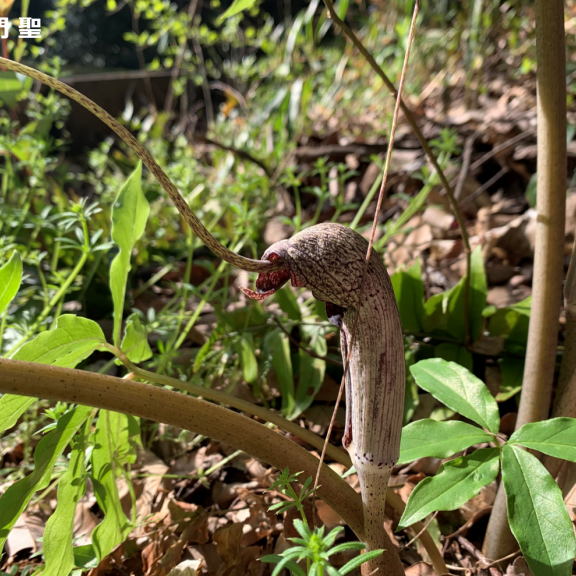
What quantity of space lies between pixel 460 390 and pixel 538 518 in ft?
0.53

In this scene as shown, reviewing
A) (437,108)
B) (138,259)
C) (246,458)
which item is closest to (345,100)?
(437,108)

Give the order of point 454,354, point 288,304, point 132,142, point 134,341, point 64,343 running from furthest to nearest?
point 288,304 < point 454,354 < point 134,341 < point 64,343 < point 132,142

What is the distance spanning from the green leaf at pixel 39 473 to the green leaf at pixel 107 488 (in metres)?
0.09

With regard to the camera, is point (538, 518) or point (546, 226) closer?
point (538, 518)

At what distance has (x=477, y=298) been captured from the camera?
0.94m

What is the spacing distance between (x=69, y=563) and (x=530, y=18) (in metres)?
3.13

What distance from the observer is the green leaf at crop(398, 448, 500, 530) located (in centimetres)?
49

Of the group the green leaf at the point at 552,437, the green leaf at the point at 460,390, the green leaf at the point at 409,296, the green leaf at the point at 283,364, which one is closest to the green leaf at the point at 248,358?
the green leaf at the point at 283,364

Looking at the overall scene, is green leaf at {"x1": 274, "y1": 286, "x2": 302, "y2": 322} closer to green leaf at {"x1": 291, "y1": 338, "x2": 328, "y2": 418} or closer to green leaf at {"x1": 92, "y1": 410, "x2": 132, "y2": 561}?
green leaf at {"x1": 291, "y1": 338, "x2": 328, "y2": 418}

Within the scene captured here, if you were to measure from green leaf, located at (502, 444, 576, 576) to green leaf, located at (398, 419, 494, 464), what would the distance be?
42mm

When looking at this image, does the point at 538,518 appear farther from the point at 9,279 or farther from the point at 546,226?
the point at 9,279

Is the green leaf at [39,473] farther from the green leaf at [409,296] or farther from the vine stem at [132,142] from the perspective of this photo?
the green leaf at [409,296]

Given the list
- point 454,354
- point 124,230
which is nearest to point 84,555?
point 124,230

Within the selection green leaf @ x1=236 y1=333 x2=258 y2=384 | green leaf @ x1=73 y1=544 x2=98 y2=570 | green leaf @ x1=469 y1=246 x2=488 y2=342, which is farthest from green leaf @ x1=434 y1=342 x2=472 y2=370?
green leaf @ x1=73 y1=544 x2=98 y2=570
